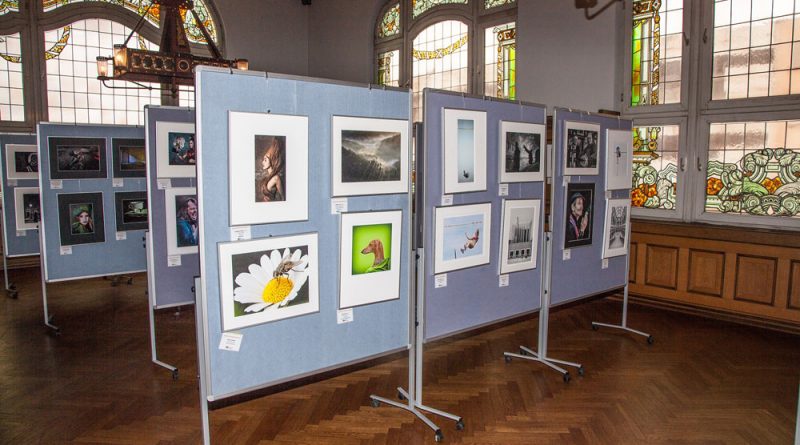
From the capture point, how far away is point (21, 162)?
6078 millimetres

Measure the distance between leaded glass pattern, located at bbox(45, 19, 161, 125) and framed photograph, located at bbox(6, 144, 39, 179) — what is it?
2.64m

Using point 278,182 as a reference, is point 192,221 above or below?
below

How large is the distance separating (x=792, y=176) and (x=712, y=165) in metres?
0.70

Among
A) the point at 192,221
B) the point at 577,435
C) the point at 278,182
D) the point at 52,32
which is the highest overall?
the point at 52,32

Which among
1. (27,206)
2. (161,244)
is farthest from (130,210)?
(27,206)

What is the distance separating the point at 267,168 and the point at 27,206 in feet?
15.5

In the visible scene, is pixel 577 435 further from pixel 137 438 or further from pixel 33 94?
pixel 33 94

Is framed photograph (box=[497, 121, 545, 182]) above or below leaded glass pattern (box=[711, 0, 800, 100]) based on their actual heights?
below

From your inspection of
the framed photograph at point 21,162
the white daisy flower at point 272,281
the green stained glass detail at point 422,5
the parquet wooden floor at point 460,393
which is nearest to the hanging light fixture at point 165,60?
the framed photograph at point 21,162

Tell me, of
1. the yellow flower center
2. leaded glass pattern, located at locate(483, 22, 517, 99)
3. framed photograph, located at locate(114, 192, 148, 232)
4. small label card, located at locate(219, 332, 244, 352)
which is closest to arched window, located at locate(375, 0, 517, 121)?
leaded glass pattern, located at locate(483, 22, 517, 99)

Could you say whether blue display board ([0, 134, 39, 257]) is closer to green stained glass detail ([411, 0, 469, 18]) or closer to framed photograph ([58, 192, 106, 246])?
framed photograph ([58, 192, 106, 246])

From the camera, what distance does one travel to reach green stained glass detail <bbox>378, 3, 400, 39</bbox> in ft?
31.4

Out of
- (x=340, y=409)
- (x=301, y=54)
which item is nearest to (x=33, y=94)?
(x=301, y=54)

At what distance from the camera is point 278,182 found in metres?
2.65
